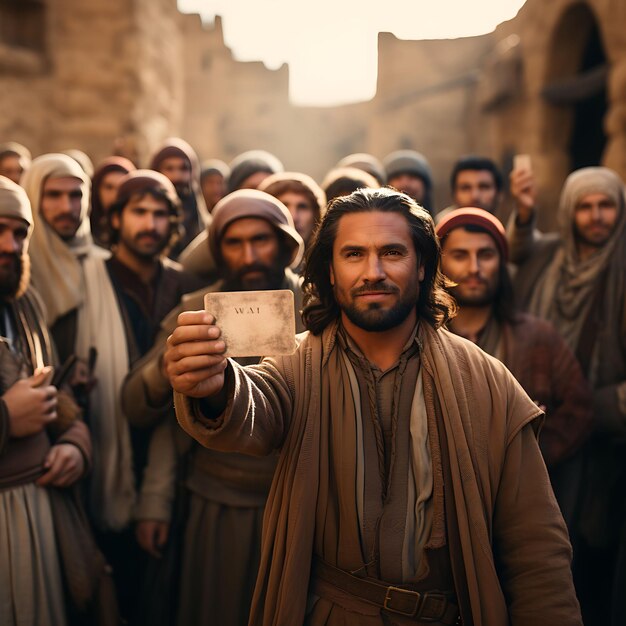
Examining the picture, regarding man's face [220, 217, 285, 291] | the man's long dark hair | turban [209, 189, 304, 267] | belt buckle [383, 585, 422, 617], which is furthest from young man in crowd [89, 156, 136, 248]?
belt buckle [383, 585, 422, 617]

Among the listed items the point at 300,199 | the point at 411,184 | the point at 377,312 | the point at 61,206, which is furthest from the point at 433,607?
the point at 411,184

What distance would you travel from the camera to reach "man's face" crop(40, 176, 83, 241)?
4023 millimetres

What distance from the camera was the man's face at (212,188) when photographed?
21.4 ft

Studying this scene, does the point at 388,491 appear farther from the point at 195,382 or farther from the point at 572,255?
the point at 572,255

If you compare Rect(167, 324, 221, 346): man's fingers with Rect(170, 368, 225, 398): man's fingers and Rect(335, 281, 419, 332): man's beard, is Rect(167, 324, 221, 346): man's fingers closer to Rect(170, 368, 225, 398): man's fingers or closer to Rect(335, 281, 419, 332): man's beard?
Rect(170, 368, 225, 398): man's fingers

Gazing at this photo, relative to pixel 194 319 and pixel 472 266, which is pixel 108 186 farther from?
pixel 194 319

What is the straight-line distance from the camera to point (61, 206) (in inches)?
160

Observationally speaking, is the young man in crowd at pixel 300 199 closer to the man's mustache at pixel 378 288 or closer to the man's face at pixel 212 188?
the man's mustache at pixel 378 288

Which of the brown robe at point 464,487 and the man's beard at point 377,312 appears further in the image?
the man's beard at point 377,312

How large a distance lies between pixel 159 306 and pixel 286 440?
1.86 m

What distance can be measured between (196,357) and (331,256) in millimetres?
730

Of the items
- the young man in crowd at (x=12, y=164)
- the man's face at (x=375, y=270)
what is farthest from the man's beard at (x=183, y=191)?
the man's face at (x=375, y=270)

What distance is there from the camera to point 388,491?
2.04 m

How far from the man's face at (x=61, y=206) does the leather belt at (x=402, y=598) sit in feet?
8.70
